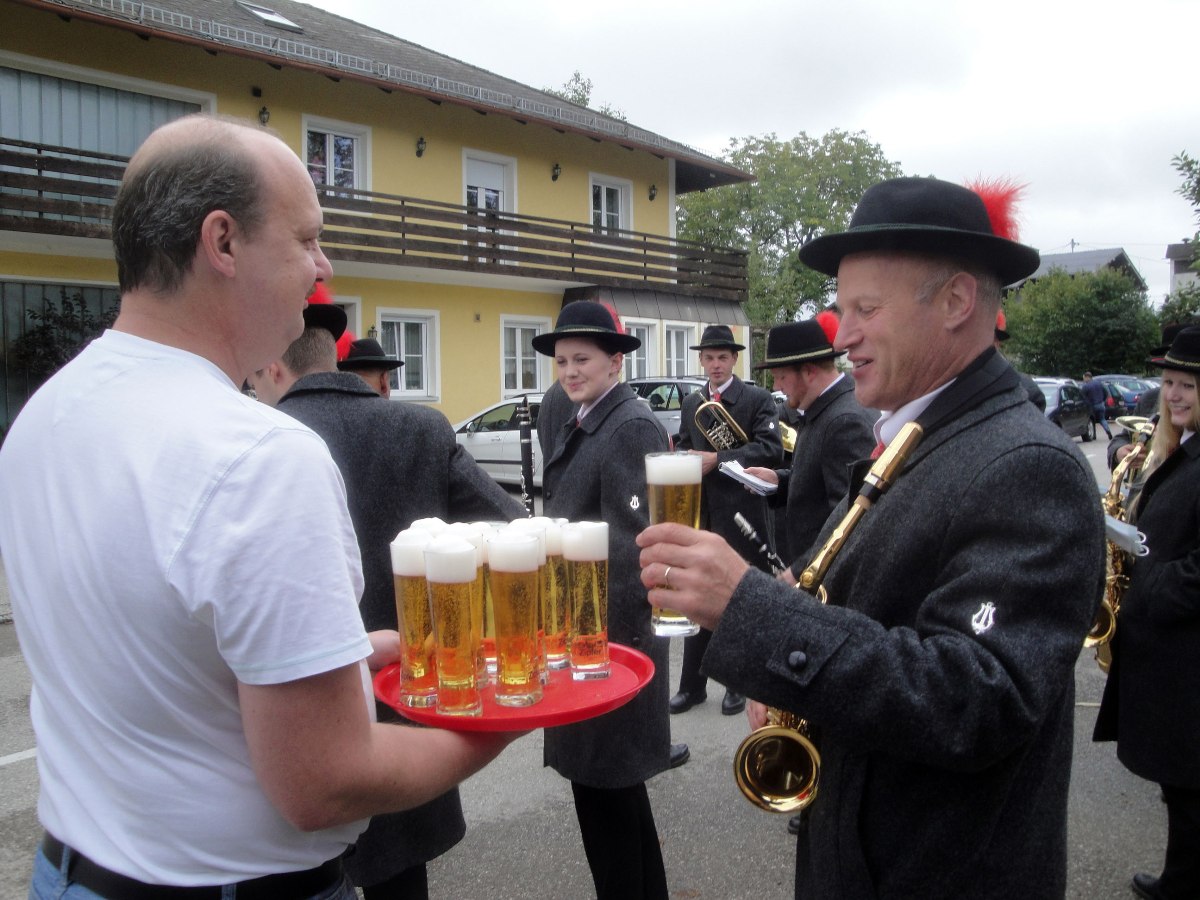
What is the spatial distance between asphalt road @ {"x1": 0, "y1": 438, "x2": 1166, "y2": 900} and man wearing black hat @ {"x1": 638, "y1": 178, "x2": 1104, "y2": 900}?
80.5 inches

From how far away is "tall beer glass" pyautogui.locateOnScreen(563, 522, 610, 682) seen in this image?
6.18 ft

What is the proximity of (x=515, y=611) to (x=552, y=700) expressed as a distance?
0.20 meters

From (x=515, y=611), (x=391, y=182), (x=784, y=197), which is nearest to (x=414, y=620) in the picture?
(x=515, y=611)

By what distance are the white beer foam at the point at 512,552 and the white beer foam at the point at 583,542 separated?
151 millimetres

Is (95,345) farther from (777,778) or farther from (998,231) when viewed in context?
(998,231)

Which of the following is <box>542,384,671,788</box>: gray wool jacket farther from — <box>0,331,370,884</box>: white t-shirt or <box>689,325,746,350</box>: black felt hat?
<box>689,325,746,350</box>: black felt hat

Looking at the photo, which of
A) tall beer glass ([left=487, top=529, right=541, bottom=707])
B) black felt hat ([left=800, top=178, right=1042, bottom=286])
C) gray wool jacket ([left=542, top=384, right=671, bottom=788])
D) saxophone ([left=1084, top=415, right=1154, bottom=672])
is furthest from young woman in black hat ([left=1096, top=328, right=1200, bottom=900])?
tall beer glass ([left=487, top=529, right=541, bottom=707])

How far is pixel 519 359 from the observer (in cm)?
2061

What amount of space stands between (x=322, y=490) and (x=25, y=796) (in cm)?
419

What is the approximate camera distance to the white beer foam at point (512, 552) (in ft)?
5.59

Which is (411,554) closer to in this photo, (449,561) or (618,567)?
(449,561)

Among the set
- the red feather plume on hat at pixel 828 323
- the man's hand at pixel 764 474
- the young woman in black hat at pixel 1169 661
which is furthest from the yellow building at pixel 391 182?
the young woman in black hat at pixel 1169 661

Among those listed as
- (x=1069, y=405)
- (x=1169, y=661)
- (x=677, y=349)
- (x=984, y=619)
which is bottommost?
(x=1169, y=661)

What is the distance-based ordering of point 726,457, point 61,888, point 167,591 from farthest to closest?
point 726,457 → point 61,888 → point 167,591
